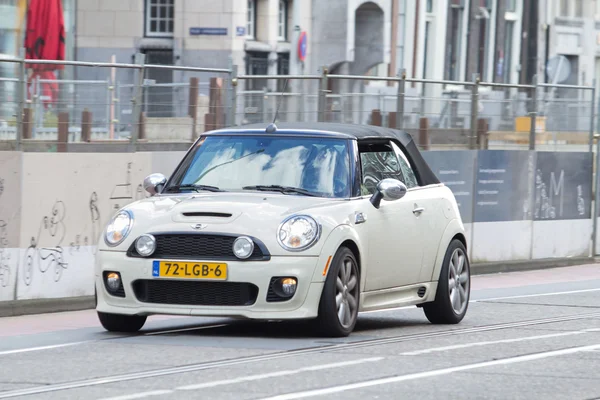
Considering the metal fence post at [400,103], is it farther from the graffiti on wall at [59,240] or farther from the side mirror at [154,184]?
the side mirror at [154,184]

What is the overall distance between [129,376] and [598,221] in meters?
15.7

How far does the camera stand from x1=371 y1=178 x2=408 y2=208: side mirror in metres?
12.6

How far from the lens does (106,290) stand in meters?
12.1

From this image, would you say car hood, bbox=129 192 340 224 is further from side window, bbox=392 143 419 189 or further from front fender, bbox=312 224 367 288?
side window, bbox=392 143 419 189

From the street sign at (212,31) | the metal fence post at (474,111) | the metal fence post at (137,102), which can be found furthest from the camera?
the street sign at (212,31)

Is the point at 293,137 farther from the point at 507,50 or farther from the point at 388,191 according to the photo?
the point at 507,50

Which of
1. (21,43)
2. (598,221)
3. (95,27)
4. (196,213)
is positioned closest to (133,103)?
(196,213)

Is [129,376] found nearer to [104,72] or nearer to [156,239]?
[156,239]

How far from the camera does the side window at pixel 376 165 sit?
1295 centimetres

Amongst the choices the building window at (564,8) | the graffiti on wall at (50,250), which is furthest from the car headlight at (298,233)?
the building window at (564,8)

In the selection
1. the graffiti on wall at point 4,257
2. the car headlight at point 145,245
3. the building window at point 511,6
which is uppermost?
the building window at point 511,6

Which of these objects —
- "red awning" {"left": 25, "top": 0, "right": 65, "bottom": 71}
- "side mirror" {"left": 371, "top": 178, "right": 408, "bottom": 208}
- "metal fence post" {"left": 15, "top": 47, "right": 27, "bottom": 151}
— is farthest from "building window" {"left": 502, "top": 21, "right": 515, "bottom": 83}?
"side mirror" {"left": 371, "top": 178, "right": 408, "bottom": 208}

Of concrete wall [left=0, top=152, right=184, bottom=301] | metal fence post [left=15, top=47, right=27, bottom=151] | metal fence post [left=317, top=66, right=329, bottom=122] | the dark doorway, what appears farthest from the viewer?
metal fence post [left=317, top=66, right=329, bottom=122]

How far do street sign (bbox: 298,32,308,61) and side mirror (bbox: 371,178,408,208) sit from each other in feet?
112
